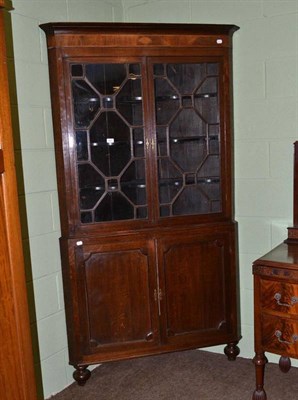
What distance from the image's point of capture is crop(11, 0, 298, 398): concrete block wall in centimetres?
240

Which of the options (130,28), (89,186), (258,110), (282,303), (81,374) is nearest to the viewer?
(282,303)

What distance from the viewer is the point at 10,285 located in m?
1.45

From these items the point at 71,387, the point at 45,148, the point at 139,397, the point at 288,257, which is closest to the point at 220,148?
the point at 288,257

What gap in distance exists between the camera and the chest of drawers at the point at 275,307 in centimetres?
208

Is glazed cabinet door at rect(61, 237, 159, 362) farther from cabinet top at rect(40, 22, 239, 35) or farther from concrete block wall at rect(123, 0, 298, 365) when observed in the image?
cabinet top at rect(40, 22, 239, 35)

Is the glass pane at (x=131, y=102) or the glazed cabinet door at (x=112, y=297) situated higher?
the glass pane at (x=131, y=102)

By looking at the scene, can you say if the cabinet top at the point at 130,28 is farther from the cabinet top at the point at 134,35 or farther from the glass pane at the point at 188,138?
the glass pane at the point at 188,138

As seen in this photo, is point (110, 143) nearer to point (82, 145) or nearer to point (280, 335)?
point (82, 145)

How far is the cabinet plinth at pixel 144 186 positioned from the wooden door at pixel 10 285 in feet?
3.22

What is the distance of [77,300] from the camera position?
2496 mm

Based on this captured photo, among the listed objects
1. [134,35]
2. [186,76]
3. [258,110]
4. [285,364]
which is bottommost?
[285,364]

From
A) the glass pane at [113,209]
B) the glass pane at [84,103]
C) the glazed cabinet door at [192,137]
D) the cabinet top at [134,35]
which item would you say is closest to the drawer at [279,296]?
the glazed cabinet door at [192,137]

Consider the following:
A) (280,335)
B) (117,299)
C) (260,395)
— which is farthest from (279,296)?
(117,299)

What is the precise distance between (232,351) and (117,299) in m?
0.87
